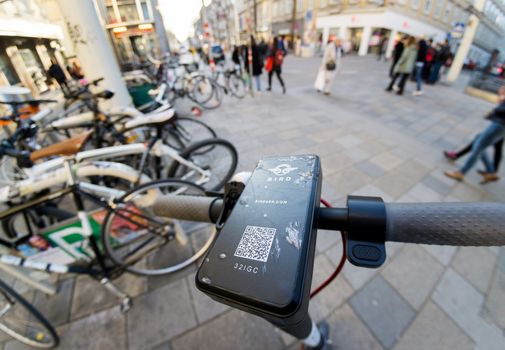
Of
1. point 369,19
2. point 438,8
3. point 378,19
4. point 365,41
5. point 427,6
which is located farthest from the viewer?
point 438,8

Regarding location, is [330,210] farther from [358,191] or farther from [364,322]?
[358,191]

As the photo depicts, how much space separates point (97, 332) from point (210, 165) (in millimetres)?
2428

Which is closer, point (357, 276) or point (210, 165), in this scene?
point (357, 276)

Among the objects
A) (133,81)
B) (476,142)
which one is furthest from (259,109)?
(476,142)

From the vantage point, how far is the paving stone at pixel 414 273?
182cm

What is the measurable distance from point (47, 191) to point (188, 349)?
1.69 meters

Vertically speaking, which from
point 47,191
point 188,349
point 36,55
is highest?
point 36,55

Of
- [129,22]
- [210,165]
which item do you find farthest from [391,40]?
[129,22]

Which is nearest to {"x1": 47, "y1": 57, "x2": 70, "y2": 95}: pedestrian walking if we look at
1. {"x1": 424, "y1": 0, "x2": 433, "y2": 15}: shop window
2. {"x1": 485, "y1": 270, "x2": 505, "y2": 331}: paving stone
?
{"x1": 485, "y1": 270, "x2": 505, "y2": 331}: paving stone

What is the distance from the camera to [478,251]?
2154 mm

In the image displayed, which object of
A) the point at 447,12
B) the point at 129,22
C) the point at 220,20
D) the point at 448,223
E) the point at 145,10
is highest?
the point at 220,20

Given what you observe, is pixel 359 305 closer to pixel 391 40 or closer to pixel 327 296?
pixel 327 296

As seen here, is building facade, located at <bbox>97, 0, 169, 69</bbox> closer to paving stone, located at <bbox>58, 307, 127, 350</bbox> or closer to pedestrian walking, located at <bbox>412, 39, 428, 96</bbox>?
paving stone, located at <bbox>58, 307, 127, 350</bbox>

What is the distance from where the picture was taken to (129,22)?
291cm
